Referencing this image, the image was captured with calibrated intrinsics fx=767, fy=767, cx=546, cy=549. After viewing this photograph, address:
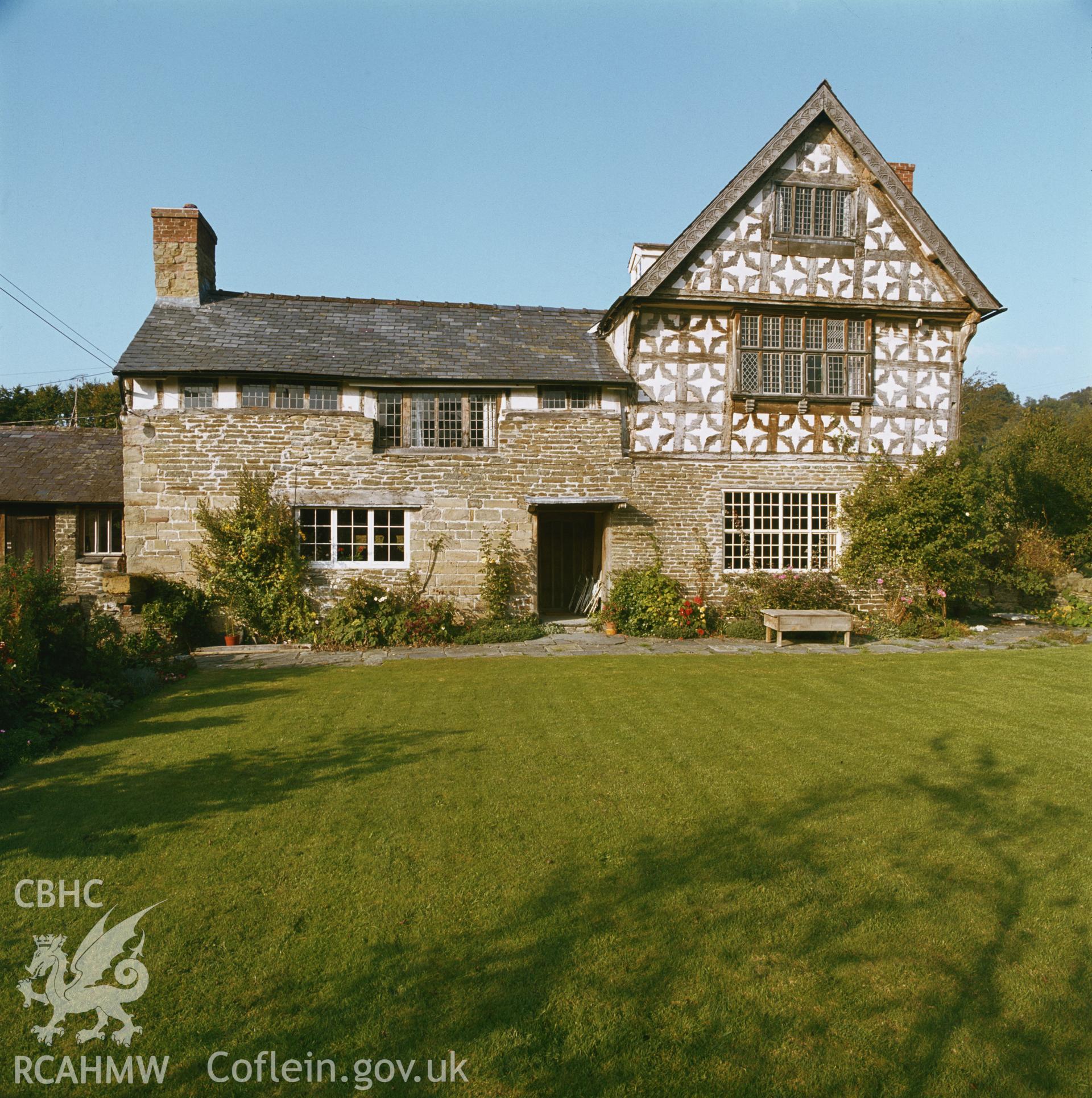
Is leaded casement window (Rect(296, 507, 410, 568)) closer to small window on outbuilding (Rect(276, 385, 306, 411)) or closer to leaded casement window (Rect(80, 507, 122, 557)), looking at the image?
small window on outbuilding (Rect(276, 385, 306, 411))

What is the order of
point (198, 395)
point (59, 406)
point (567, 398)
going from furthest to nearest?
point (59, 406), point (567, 398), point (198, 395)

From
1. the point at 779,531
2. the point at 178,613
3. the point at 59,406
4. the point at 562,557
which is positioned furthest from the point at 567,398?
the point at 59,406

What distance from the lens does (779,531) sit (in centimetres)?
1636

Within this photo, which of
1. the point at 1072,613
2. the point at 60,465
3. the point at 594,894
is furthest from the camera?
the point at 60,465

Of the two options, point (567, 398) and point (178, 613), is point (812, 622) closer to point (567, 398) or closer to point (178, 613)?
point (567, 398)

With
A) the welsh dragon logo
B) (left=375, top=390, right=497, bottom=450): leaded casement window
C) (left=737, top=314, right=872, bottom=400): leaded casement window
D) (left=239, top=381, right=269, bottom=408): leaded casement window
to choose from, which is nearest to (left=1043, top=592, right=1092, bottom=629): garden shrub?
(left=737, top=314, right=872, bottom=400): leaded casement window

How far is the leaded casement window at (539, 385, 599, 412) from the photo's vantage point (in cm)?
1603

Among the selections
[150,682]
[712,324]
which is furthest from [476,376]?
[150,682]

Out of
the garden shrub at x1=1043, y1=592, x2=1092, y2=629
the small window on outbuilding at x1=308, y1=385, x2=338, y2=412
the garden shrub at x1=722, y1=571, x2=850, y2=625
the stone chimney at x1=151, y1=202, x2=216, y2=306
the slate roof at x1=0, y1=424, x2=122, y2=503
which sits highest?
the stone chimney at x1=151, y1=202, x2=216, y2=306

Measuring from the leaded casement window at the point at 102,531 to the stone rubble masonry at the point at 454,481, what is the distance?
5665 millimetres

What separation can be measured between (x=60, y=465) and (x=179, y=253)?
287 inches

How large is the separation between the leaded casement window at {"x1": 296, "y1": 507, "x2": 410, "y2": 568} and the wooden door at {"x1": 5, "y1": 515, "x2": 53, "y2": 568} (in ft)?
28.4

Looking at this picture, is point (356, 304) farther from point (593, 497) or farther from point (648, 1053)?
point (648, 1053)

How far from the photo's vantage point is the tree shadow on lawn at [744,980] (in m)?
3.11
